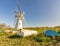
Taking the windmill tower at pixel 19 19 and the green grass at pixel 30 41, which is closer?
the green grass at pixel 30 41

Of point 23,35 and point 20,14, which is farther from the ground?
point 20,14

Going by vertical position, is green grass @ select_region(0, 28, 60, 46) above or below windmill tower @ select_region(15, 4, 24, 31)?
below

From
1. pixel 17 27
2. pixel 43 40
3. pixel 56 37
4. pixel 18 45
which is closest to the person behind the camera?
pixel 18 45

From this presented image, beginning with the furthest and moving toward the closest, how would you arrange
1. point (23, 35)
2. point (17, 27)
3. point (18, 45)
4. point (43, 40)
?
point (17, 27)
point (23, 35)
point (43, 40)
point (18, 45)

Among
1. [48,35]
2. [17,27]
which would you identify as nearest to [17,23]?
[17,27]

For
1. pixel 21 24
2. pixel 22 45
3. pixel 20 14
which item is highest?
pixel 20 14

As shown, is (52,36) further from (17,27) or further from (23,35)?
(17,27)

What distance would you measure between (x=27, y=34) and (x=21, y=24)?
15846mm

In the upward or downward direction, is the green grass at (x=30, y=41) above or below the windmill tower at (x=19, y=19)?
below

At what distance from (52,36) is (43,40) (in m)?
2.81

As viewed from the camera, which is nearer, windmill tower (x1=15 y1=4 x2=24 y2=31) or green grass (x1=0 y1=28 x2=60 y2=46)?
green grass (x1=0 y1=28 x2=60 y2=46)

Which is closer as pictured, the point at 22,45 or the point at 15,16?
the point at 22,45

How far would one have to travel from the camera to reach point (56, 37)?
19.0 metres

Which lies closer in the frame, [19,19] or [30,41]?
[30,41]
